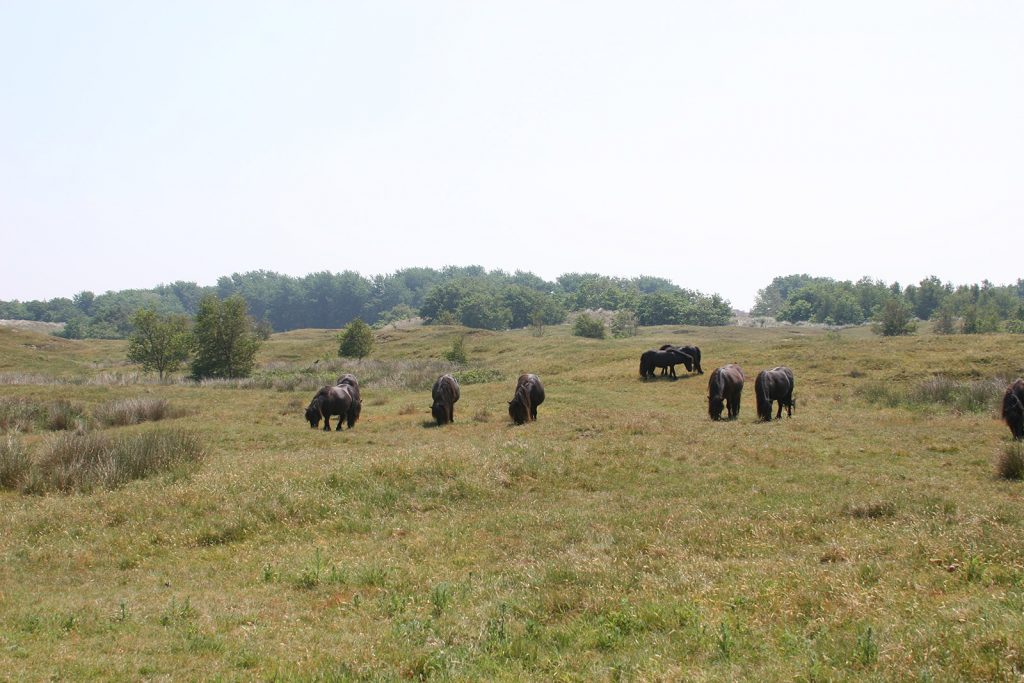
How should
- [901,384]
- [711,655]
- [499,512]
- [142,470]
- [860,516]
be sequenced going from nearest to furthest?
[711,655]
[860,516]
[499,512]
[142,470]
[901,384]

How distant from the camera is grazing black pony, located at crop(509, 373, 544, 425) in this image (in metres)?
24.8

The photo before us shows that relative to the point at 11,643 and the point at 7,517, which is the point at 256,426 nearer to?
the point at 7,517

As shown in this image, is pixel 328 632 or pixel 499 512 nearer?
pixel 328 632

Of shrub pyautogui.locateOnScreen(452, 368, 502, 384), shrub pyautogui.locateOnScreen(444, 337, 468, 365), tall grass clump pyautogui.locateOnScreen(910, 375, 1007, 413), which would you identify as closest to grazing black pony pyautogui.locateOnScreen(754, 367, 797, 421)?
tall grass clump pyautogui.locateOnScreen(910, 375, 1007, 413)

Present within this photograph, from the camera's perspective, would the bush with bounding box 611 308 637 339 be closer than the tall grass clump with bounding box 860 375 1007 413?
No

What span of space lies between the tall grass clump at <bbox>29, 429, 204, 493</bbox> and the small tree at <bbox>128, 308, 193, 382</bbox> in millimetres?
39923

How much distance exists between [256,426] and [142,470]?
31.8 ft

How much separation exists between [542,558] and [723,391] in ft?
55.8

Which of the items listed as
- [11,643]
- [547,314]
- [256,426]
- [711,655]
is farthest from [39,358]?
[547,314]

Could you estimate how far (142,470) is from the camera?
15133 millimetres

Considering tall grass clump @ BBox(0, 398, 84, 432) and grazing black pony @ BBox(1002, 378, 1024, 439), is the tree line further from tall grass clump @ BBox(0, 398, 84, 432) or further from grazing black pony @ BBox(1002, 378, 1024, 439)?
tall grass clump @ BBox(0, 398, 84, 432)

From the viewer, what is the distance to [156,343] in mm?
53062

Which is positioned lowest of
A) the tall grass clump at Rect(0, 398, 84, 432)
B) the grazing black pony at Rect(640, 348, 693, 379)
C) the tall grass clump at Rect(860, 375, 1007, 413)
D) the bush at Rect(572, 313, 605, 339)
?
the tall grass clump at Rect(0, 398, 84, 432)

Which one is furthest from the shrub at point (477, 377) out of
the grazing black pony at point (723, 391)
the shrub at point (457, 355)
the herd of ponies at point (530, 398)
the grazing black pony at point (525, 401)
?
the grazing black pony at point (723, 391)
